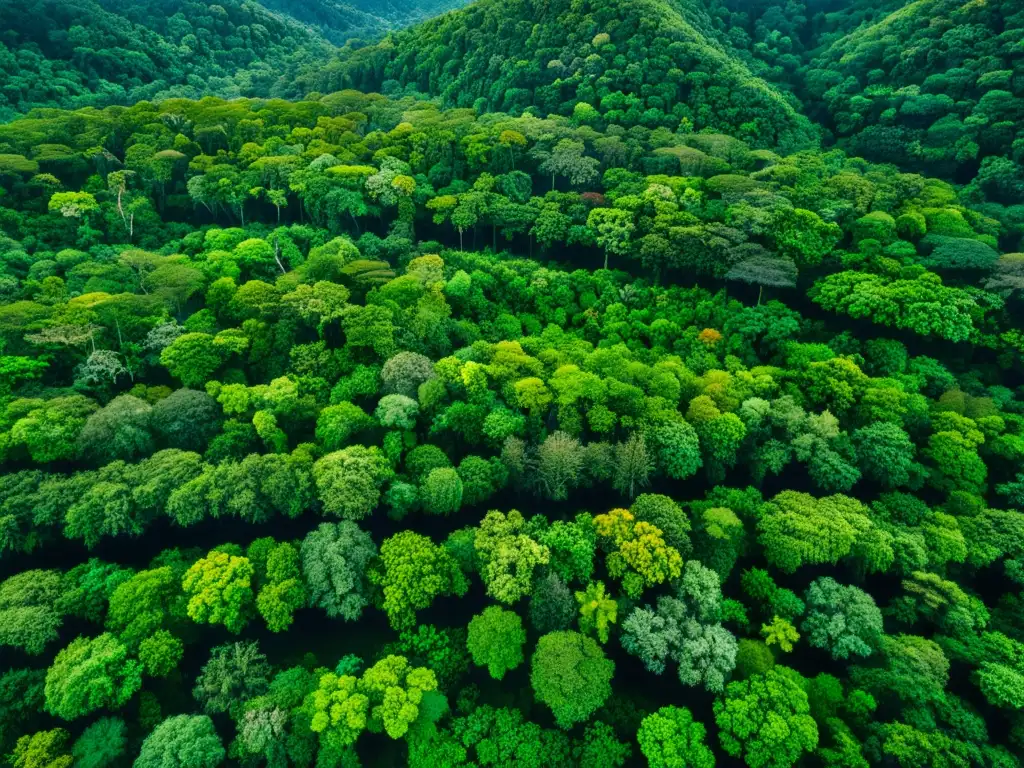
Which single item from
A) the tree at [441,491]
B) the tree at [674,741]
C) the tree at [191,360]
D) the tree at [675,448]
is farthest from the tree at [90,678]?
the tree at [675,448]

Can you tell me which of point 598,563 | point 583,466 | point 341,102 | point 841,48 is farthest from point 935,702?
point 841,48

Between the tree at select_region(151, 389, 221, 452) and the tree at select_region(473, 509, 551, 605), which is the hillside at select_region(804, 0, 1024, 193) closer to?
the tree at select_region(473, 509, 551, 605)

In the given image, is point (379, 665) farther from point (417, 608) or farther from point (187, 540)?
point (187, 540)

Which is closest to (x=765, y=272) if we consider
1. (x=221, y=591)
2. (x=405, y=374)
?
(x=405, y=374)

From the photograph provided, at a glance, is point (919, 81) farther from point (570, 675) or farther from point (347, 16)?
point (347, 16)

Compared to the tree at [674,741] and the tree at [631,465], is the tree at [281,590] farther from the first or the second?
the tree at [631,465]

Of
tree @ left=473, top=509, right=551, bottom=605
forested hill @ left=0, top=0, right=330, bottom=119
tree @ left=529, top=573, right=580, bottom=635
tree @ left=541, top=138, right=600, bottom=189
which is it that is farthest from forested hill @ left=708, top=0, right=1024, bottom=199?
forested hill @ left=0, top=0, right=330, bottom=119
